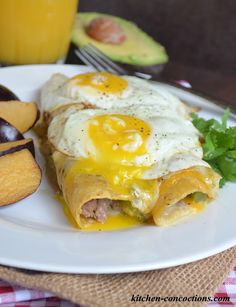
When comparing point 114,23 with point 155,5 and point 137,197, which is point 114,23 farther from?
point 137,197

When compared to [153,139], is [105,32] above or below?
below

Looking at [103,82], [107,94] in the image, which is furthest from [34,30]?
[107,94]

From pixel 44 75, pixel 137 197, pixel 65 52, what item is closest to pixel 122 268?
pixel 137 197

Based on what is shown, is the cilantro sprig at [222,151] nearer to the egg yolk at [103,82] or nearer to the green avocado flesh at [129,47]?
the egg yolk at [103,82]

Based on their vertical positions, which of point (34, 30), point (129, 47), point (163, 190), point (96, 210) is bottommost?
point (129, 47)

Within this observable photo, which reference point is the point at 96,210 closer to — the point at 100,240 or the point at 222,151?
the point at 100,240

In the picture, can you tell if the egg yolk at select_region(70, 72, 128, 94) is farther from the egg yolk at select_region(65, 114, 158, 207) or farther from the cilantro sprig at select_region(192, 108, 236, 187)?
the cilantro sprig at select_region(192, 108, 236, 187)

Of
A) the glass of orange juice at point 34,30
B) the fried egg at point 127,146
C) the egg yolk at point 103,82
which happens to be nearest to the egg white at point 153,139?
the fried egg at point 127,146
